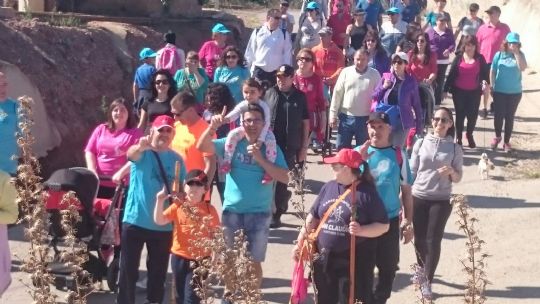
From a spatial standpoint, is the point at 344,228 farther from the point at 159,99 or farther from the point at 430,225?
the point at 159,99

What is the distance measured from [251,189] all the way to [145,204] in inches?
32.7

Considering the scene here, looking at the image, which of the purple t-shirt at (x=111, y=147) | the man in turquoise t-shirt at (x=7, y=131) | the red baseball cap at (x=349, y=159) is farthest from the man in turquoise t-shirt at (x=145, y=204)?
the man in turquoise t-shirt at (x=7, y=131)

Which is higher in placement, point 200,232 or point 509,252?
point 200,232

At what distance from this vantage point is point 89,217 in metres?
8.37

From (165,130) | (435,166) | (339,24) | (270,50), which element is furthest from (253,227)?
(339,24)

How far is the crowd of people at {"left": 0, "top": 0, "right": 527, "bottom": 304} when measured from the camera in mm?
6957

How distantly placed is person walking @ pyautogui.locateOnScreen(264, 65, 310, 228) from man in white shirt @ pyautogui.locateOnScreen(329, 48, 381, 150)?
116 centimetres

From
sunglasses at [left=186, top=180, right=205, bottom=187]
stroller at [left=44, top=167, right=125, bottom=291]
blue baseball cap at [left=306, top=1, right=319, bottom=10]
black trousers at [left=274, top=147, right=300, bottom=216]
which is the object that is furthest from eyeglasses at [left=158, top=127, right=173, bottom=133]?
blue baseball cap at [left=306, top=1, right=319, bottom=10]

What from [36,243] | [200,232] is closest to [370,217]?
[200,232]

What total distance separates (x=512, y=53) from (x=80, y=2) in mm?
6631

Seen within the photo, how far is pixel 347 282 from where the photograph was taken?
6898mm

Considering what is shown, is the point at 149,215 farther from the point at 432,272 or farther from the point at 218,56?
the point at 218,56

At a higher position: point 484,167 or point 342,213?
point 342,213

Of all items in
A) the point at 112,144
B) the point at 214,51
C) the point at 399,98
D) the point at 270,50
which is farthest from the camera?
the point at 270,50
